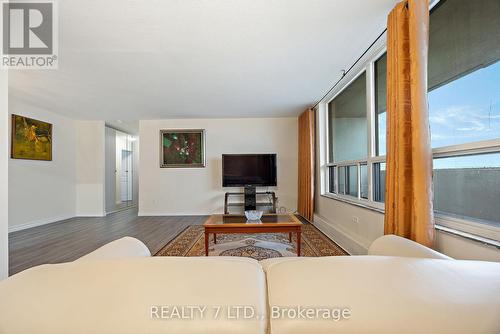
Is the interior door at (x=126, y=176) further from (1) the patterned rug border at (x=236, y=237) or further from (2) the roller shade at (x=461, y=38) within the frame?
(2) the roller shade at (x=461, y=38)

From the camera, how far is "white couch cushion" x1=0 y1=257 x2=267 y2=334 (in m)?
0.48

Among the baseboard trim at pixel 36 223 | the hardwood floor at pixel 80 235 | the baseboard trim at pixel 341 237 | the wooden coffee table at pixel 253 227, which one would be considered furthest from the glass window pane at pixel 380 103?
the baseboard trim at pixel 36 223

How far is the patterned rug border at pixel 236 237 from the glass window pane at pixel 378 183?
79cm

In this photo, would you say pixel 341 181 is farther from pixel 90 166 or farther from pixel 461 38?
pixel 90 166

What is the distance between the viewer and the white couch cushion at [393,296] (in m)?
0.47

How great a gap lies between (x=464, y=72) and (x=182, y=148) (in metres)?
4.89

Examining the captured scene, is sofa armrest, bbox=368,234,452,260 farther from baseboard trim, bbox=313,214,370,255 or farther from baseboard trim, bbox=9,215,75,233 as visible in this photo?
baseboard trim, bbox=9,215,75,233

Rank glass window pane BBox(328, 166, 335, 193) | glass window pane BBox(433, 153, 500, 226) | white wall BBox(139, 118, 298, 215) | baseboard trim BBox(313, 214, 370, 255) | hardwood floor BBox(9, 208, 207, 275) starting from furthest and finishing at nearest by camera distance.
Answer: white wall BBox(139, 118, 298, 215)
glass window pane BBox(328, 166, 335, 193)
hardwood floor BBox(9, 208, 207, 275)
baseboard trim BBox(313, 214, 370, 255)
glass window pane BBox(433, 153, 500, 226)

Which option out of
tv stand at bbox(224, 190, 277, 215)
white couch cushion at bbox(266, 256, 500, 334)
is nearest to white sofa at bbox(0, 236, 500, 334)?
white couch cushion at bbox(266, 256, 500, 334)

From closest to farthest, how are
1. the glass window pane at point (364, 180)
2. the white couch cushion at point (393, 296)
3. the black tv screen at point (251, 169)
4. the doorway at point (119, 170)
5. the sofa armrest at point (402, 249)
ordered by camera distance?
the white couch cushion at point (393, 296) < the sofa armrest at point (402, 249) < the glass window pane at point (364, 180) < the black tv screen at point (251, 169) < the doorway at point (119, 170)

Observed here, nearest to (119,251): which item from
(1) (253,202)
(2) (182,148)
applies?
(1) (253,202)

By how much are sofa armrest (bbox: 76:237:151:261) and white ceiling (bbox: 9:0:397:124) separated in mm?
1759

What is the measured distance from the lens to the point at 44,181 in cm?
448

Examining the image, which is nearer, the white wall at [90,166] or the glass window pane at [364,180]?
the glass window pane at [364,180]
